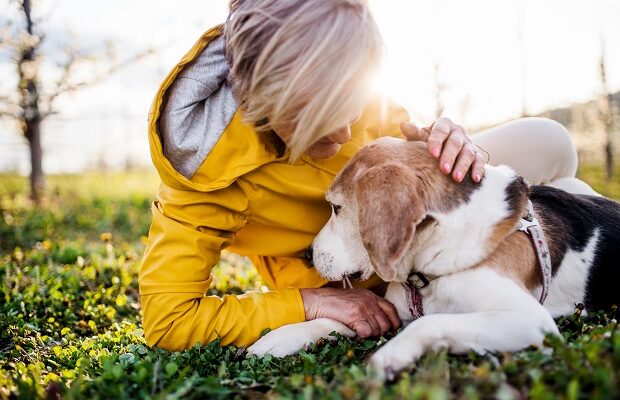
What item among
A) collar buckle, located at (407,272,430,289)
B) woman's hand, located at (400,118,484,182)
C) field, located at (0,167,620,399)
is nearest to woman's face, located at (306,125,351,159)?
woman's hand, located at (400,118,484,182)

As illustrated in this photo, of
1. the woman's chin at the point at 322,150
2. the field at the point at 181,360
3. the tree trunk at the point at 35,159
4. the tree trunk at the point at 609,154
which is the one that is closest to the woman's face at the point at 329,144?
the woman's chin at the point at 322,150

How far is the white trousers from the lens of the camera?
4355mm

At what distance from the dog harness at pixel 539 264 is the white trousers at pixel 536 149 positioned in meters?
1.23

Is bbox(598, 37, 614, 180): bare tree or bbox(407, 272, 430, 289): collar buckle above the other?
bbox(407, 272, 430, 289): collar buckle

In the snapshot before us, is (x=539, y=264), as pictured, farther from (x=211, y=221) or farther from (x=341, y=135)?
(x=211, y=221)

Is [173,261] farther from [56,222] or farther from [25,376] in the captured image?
[56,222]

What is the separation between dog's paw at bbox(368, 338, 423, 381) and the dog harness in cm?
77

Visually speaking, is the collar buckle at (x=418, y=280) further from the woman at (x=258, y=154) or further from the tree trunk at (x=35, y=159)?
the tree trunk at (x=35, y=159)

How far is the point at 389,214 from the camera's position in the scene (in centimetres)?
285

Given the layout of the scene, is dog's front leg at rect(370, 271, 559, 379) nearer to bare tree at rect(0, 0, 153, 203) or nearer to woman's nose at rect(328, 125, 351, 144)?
woman's nose at rect(328, 125, 351, 144)

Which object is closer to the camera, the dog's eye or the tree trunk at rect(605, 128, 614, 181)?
the dog's eye

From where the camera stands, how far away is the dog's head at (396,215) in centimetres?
286

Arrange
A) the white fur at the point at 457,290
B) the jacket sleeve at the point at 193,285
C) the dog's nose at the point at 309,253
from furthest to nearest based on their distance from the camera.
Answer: the dog's nose at the point at 309,253 → the jacket sleeve at the point at 193,285 → the white fur at the point at 457,290

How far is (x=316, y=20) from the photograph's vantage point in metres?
2.91
